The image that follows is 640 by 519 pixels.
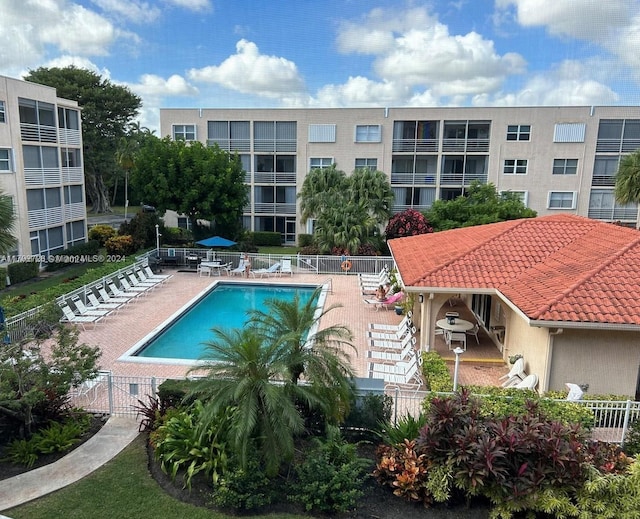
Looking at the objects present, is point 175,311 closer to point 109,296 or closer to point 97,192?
point 109,296

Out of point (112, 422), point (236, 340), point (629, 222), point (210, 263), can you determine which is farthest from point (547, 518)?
point (629, 222)

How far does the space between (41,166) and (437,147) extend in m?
27.0

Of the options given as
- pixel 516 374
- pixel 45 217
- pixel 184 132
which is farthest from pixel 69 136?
pixel 516 374

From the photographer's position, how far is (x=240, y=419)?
308 inches

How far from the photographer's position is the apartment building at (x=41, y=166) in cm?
2466

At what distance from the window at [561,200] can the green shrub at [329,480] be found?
113 feet

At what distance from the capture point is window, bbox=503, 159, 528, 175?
37406 millimetres

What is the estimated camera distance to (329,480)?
8.27m

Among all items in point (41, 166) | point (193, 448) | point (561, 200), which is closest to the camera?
point (193, 448)

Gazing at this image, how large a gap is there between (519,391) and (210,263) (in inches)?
784

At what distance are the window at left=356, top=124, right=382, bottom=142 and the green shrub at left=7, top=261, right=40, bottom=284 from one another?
23882 mm

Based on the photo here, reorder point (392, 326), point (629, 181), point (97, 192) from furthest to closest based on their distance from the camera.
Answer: point (97, 192)
point (629, 181)
point (392, 326)

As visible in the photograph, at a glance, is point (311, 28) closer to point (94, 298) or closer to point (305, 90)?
point (305, 90)

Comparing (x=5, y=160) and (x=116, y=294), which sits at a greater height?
(x=5, y=160)
